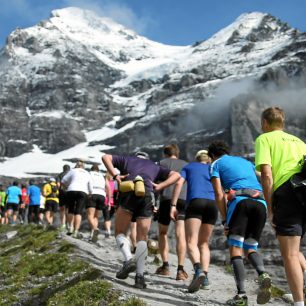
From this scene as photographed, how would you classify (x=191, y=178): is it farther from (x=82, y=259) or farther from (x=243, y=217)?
(x=82, y=259)

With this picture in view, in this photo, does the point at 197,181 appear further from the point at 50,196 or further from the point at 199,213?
the point at 50,196

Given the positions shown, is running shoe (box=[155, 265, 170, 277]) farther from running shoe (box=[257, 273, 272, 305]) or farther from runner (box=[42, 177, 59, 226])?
runner (box=[42, 177, 59, 226])

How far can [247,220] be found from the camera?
682cm

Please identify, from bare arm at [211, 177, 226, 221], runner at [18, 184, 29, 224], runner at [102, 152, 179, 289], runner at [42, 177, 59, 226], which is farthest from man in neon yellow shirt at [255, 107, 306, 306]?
runner at [18, 184, 29, 224]

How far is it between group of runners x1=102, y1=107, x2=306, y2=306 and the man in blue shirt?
1185cm

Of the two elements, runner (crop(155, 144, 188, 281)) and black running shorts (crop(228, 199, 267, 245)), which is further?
runner (crop(155, 144, 188, 281))

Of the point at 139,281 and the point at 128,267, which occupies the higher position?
the point at 128,267

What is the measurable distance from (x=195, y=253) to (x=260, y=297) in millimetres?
2428

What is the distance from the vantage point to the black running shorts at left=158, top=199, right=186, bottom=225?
9.68 meters

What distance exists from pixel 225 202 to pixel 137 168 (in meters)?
1.62

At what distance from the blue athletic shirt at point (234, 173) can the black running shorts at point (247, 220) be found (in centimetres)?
17

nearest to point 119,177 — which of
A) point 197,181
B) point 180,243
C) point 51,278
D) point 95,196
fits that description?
point 197,181

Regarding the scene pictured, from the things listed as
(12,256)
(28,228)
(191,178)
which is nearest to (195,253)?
(191,178)

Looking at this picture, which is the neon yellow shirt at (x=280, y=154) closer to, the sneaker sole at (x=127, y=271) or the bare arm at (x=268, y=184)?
the bare arm at (x=268, y=184)
